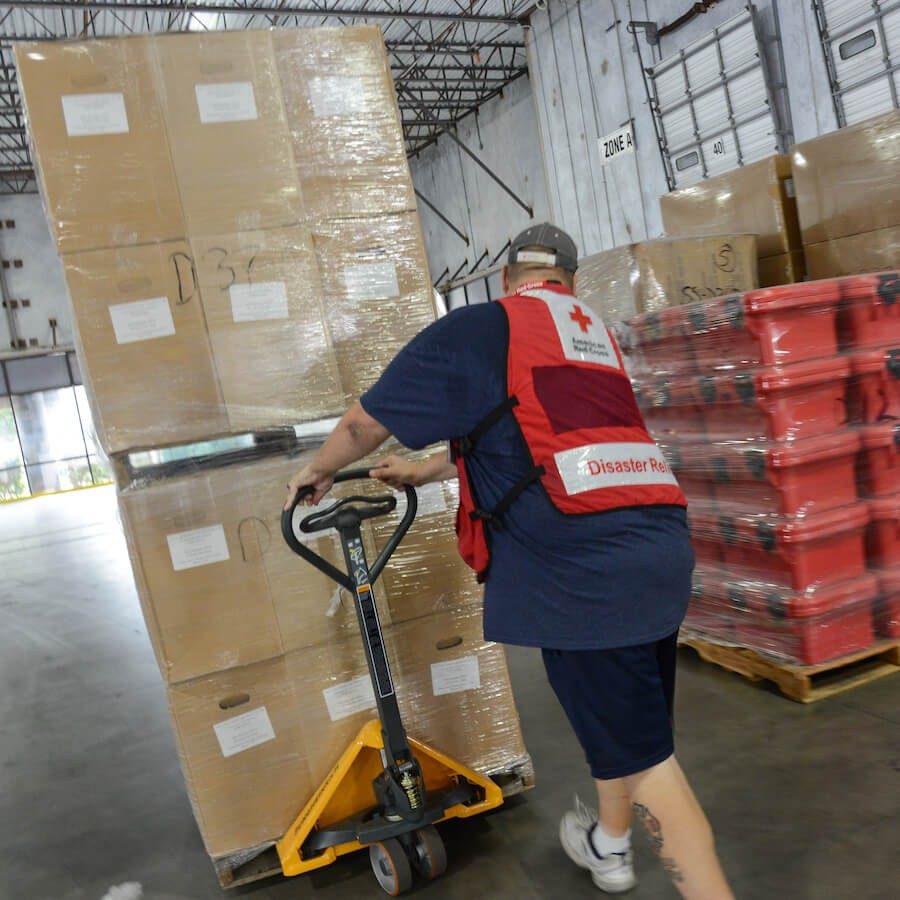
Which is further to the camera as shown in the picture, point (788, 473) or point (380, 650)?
point (788, 473)

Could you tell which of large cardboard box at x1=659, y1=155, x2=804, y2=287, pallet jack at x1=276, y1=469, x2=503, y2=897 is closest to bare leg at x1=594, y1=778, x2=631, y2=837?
pallet jack at x1=276, y1=469, x2=503, y2=897

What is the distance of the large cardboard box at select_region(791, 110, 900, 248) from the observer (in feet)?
12.4

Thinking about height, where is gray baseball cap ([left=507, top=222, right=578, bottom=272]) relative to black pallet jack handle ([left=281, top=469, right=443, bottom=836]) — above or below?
above

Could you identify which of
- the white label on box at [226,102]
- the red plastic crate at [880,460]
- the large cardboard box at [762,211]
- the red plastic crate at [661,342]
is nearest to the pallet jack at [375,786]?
the white label on box at [226,102]

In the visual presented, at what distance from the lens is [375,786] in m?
2.49

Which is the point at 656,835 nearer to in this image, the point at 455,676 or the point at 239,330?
the point at 455,676

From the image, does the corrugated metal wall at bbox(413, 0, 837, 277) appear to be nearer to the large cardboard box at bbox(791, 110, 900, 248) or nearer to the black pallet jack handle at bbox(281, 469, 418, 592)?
the large cardboard box at bbox(791, 110, 900, 248)

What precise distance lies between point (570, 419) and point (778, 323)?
1666 mm

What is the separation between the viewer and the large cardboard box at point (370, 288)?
8.46 ft

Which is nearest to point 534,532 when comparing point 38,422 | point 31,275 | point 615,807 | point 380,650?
point 380,650

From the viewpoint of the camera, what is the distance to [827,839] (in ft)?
7.82

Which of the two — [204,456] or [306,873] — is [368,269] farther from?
[306,873]

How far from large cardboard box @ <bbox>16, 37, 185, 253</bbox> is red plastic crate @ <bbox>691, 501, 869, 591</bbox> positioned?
2293 millimetres

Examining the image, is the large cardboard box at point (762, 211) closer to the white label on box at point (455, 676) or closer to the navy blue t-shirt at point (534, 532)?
the white label on box at point (455, 676)
